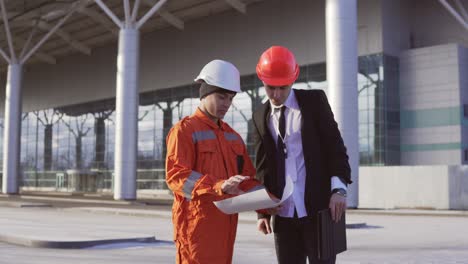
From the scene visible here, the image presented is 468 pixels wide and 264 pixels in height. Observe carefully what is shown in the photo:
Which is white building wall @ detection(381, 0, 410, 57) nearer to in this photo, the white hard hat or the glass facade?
the glass facade

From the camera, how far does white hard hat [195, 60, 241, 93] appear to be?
332cm

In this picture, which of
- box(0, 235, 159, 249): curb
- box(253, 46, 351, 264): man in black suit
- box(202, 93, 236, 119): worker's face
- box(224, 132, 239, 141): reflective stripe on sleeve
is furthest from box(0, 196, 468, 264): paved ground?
box(202, 93, 236, 119): worker's face

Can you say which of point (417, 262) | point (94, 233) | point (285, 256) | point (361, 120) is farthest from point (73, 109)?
point (285, 256)

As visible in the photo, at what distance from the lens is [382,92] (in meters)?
34.9

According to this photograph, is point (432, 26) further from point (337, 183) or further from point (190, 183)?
point (190, 183)

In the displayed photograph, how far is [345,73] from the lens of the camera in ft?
76.3

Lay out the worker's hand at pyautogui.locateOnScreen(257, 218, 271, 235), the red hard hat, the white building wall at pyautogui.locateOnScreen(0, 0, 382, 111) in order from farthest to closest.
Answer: the white building wall at pyautogui.locateOnScreen(0, 0, 382, 111) → the worker's hand at pyautogui.locateOnScreen(257, 218, 271, 235) → the red hard hat

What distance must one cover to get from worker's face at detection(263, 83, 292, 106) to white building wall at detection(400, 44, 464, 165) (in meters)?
30.9

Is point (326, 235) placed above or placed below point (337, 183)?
below

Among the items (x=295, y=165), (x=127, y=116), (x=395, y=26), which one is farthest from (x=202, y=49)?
(x=295, y=165)

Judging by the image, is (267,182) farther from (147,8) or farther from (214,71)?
(147,8)

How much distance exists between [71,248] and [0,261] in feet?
5.76

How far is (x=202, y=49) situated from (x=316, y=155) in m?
40.9

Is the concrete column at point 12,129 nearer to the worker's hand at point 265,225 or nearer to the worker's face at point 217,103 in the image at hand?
the worker's hand at point 265,225
